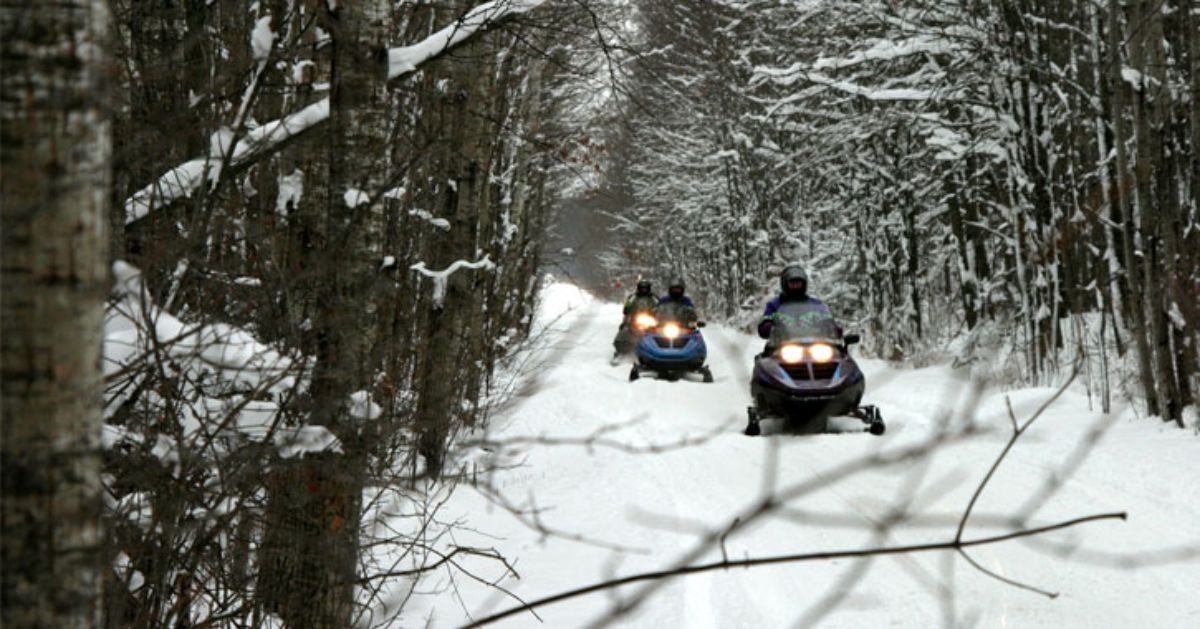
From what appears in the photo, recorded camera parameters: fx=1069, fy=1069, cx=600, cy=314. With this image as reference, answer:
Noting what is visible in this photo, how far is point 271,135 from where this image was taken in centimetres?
316

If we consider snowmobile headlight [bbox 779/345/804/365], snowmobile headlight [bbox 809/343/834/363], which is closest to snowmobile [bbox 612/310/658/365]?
snowmobile headlight [bbox 779/345/804/365]

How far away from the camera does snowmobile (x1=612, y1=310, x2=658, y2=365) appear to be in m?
22.8

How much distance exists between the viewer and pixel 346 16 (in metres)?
3.92

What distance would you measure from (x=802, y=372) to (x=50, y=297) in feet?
38.4

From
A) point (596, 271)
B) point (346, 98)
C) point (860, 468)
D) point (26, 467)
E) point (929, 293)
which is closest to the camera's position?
point (26, 467)

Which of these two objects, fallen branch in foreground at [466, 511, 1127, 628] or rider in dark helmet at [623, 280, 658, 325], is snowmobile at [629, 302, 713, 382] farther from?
fallen branch in foreground at [466, 511, 1127, 628]

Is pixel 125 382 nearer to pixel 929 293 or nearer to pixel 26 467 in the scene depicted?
pixel 26 467

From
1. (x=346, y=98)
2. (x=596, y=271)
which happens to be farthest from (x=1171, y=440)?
(x=596, y=271)

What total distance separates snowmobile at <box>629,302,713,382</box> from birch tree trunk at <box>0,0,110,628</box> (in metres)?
18.0

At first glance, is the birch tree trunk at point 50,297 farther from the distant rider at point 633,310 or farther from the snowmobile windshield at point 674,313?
the distant rider at point 633,310

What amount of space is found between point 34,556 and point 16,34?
597 mm

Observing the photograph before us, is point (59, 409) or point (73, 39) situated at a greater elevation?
point (73, 39)

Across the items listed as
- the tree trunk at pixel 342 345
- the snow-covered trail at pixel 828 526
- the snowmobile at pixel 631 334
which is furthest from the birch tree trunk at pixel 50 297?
the snowmobile at pixel 631 334

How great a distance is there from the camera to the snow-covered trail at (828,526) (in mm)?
5289
